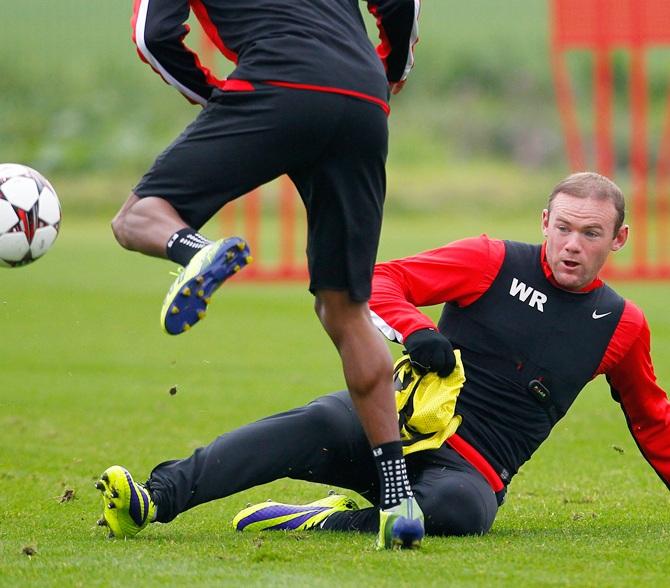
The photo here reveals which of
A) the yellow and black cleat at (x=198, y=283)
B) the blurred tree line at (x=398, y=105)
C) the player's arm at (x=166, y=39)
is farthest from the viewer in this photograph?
the blurred tree line at (x=398, y=105)

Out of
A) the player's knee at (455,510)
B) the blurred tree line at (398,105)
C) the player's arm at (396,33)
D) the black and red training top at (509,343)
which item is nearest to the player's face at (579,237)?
the black and red training top at (509,343)

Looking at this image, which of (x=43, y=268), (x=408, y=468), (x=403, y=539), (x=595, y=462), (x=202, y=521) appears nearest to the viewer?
(x=403, y=539)

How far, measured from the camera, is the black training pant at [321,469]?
15.6 feet

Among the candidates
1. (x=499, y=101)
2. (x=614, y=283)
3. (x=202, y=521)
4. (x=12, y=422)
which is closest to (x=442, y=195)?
(x=499, y=101)

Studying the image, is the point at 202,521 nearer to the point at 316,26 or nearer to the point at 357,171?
the point at 357,171

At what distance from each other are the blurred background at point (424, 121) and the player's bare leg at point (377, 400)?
2723cm

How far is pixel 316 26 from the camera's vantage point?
4293 mm

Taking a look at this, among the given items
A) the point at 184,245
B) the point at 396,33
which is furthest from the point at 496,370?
the point at 184,245

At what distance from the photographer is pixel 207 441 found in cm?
760

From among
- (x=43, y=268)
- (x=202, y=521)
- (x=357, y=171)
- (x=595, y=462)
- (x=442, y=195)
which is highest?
(x=357, y=171)

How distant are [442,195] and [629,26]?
16.4 metres

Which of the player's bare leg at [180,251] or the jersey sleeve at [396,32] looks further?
the jersey sleeve at [396,32]

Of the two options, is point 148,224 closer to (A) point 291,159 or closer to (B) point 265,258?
(A) point 291,159

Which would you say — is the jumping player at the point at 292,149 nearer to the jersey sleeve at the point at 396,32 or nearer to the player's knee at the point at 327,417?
the jersey sleeve at the point at 396,32
